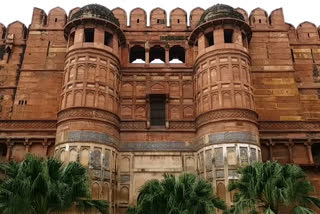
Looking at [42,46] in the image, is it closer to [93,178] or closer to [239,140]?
[93,178]

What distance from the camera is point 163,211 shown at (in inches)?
530

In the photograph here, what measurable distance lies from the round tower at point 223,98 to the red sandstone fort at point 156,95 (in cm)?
6

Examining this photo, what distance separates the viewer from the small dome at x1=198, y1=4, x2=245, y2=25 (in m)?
21.9

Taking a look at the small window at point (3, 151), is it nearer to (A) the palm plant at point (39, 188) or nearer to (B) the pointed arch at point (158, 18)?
(A) the palm plant at point (39, 188)

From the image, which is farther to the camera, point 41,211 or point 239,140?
point 239,140

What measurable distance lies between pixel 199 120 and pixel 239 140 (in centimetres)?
266

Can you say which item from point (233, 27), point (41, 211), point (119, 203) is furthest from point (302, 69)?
point (41, 211)

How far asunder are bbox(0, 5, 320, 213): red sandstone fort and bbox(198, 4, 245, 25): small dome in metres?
0.08

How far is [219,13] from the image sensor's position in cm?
2205

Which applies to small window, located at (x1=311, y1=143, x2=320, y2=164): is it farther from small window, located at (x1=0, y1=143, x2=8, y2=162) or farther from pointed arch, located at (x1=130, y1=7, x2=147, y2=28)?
small window, located at (x1=0, y1=143, x2=8, y2=162)

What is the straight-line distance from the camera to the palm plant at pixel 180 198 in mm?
12930

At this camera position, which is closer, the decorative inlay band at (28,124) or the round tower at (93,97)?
the round tower at (93,97)

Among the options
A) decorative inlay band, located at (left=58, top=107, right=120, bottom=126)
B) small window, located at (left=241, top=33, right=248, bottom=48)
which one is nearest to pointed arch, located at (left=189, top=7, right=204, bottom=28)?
small window, located at (left=241, top=33, right=248, bottom=48)

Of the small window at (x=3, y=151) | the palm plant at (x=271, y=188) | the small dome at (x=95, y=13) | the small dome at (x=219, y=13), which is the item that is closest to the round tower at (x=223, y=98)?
the small dome at (x=219, y=13)
